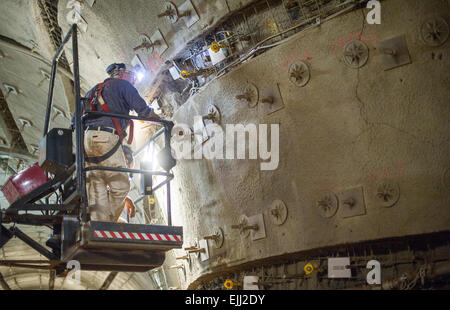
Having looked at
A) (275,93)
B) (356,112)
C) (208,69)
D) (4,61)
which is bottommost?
(356,112)

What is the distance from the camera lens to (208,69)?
19.9 feet

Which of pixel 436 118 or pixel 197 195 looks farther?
pixel 197 195

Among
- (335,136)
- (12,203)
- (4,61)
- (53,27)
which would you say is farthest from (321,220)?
(4,61)

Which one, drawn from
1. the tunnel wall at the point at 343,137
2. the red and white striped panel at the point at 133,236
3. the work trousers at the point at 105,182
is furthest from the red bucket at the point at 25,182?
the tunnel wall at the point at 343,137

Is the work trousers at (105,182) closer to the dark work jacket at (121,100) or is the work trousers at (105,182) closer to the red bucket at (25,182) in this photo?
the dark work jacket at (121,100)

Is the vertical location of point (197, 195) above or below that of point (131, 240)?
above

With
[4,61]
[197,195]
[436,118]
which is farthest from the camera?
[4,61]

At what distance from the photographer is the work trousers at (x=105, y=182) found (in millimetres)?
5141

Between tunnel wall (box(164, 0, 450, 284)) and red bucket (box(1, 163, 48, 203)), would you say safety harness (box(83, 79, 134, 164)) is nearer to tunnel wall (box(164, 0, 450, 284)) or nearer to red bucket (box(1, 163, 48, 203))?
red bucket (box(1, 163, 48, 203))

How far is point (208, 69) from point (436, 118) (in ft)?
8.32

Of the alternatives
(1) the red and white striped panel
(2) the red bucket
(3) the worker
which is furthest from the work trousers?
(1) the red and white striped panel

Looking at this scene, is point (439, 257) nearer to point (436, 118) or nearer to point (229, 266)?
point (436, 118)

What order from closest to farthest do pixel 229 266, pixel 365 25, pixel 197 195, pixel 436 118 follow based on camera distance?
pixel 436 118 → pixel 365 25 → pixel 229 266 → pixel 197 195

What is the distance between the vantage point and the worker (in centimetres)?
518
